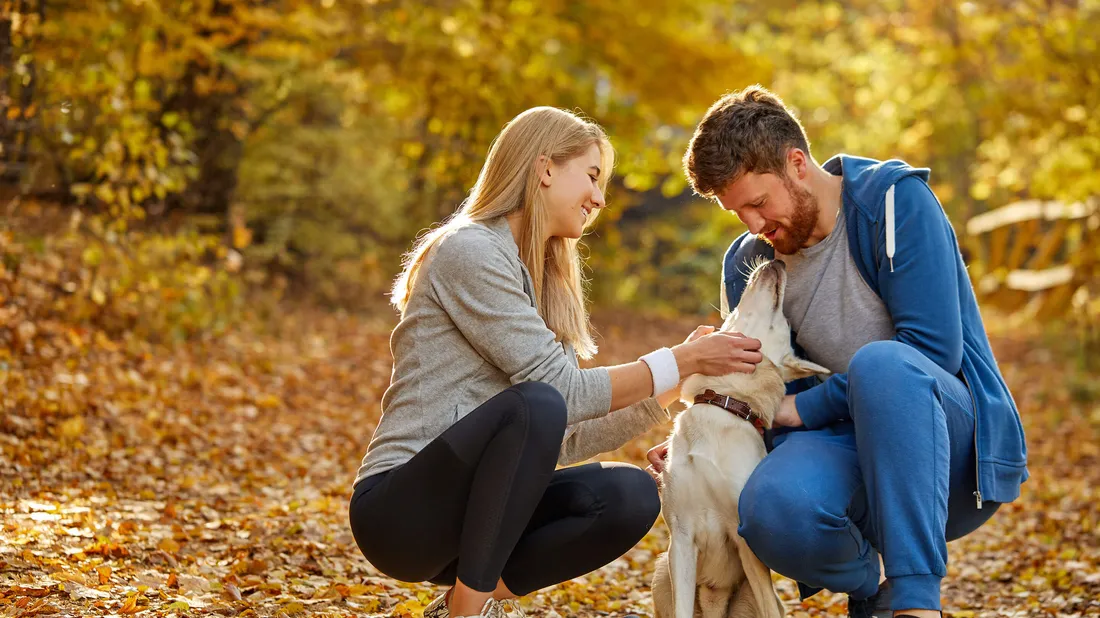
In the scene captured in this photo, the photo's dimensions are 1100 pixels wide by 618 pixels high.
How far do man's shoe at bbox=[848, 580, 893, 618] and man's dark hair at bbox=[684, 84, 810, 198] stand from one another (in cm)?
137

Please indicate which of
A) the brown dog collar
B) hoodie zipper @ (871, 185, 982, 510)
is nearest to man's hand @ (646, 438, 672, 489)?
the brown dog collar

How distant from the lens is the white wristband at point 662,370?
3.16 metres

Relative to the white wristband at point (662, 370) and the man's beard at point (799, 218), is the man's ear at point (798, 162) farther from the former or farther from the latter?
the white wristband at point (662, 370)

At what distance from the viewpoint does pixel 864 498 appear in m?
3.23

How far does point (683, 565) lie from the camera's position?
3275 millimetres

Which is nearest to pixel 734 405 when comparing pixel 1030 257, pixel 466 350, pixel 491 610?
pixel 466 350

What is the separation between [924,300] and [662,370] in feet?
2.80

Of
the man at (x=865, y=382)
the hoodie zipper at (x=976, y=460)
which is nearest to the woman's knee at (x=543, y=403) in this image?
the man at (x=865, y=382)

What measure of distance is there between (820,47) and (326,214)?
11780mm

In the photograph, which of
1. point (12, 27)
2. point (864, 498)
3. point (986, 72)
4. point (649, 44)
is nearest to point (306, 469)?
point (12, 27)

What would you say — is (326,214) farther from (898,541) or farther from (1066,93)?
(898,541)

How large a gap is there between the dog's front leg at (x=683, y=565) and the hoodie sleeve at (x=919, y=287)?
59cm

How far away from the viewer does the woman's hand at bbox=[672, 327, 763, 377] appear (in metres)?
3.30

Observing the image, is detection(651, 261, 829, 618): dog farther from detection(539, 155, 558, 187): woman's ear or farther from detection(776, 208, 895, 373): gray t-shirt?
detection(539, 155, 558, 187): woman's ear
